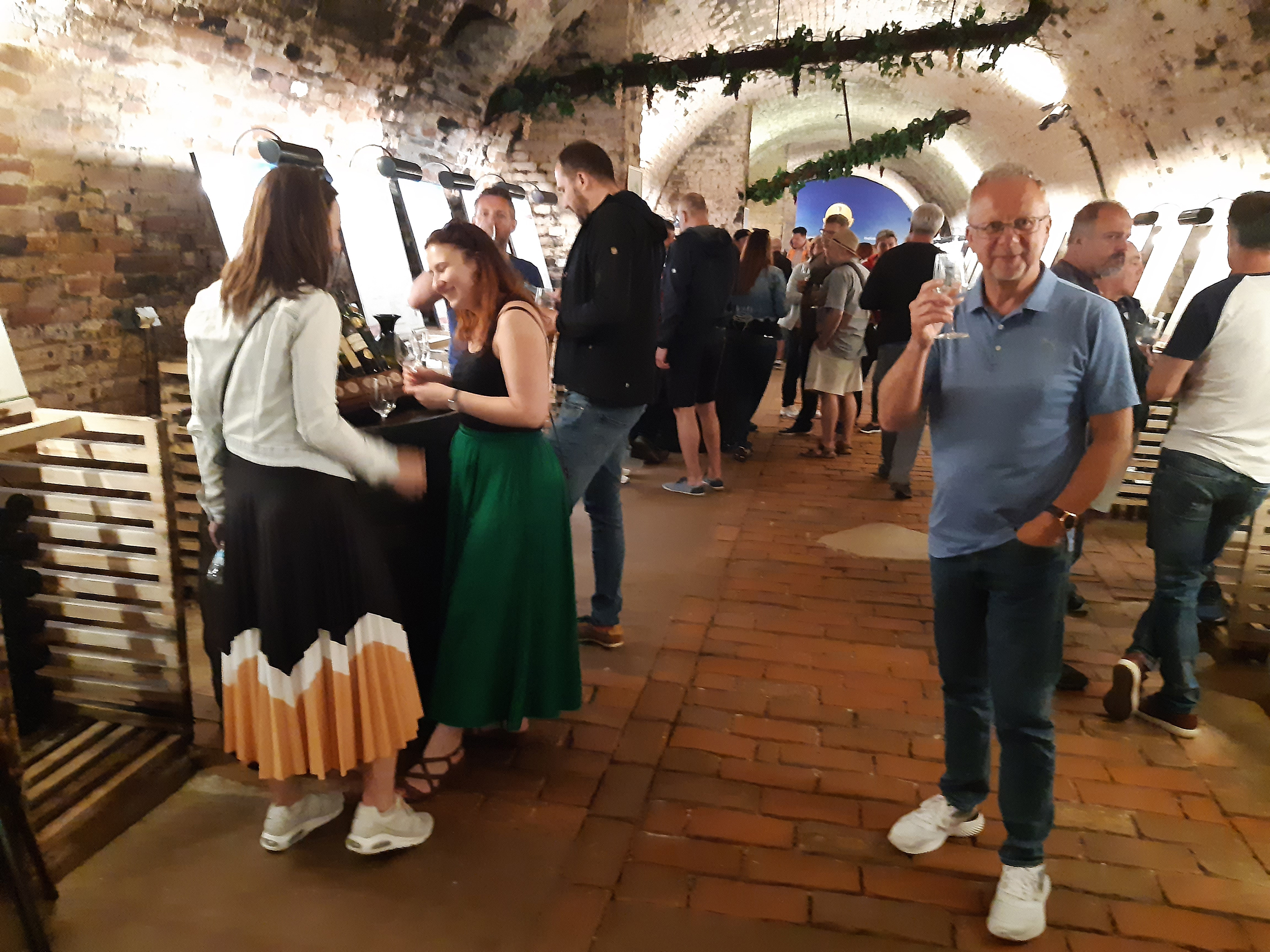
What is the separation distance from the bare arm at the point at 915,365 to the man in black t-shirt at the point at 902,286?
3064 mm

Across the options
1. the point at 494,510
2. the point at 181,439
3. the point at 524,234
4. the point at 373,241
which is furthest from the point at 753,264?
the point at 494,510

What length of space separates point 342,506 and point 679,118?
9.32 meters

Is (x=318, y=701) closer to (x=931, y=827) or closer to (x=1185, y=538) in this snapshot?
(x=931, y=827)

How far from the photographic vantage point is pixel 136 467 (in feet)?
7.45

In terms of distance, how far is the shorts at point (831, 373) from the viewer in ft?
18.9

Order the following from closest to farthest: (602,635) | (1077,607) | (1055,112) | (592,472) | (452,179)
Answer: (592,472), (602,635), (1077,607), (452,179), (1055,112)

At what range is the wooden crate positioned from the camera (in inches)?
85.0

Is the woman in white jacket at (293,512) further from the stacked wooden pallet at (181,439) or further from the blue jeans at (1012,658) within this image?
the stacked wooden pallet at (181,439)

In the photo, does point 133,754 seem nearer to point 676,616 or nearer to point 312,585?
point 312,585

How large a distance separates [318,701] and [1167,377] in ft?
8.47

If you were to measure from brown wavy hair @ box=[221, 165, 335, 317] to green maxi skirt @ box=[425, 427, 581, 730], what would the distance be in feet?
2.07

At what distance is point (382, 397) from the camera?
250cm

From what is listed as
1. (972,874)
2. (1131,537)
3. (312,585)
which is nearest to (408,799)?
(312,585)

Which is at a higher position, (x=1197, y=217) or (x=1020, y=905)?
(x=1197, y=217)
